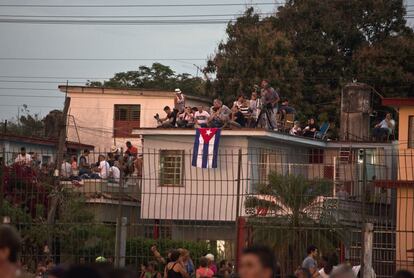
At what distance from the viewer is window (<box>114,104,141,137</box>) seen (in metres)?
54.9

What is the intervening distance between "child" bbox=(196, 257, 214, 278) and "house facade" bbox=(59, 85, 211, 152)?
33.9m

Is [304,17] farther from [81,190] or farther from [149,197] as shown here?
[149,197]

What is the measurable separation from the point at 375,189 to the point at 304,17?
37.6m

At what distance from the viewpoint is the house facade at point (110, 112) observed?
5438 centimetres

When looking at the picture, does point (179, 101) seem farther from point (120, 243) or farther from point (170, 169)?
point (120, 243)

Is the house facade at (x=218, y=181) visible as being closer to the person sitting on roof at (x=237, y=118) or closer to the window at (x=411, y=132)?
the person sitting on roof at (x=237, y=118)

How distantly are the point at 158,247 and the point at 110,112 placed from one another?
3588 centimetres

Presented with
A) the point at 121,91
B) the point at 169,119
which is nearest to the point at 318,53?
the point at 121,91

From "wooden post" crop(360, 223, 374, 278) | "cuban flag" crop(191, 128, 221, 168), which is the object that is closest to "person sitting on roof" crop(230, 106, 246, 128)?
"cuban flag" crop(191, 128, 221, 168)

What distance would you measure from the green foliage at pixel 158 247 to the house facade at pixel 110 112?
106 feet

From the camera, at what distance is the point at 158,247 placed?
2047 centimetres

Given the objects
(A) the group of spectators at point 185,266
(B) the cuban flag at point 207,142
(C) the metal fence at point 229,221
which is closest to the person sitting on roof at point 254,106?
(B) the cuban flag at point 207,142

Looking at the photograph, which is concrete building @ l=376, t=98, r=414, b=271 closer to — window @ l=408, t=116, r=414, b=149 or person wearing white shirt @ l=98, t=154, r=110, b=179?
window @ l=408, t=116, r=414, b=149

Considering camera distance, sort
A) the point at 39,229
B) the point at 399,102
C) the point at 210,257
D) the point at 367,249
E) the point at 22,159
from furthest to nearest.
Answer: the point at 399,102
the point at 22,159
the point at 39,229
the point at 210,257
the point at 367,249
